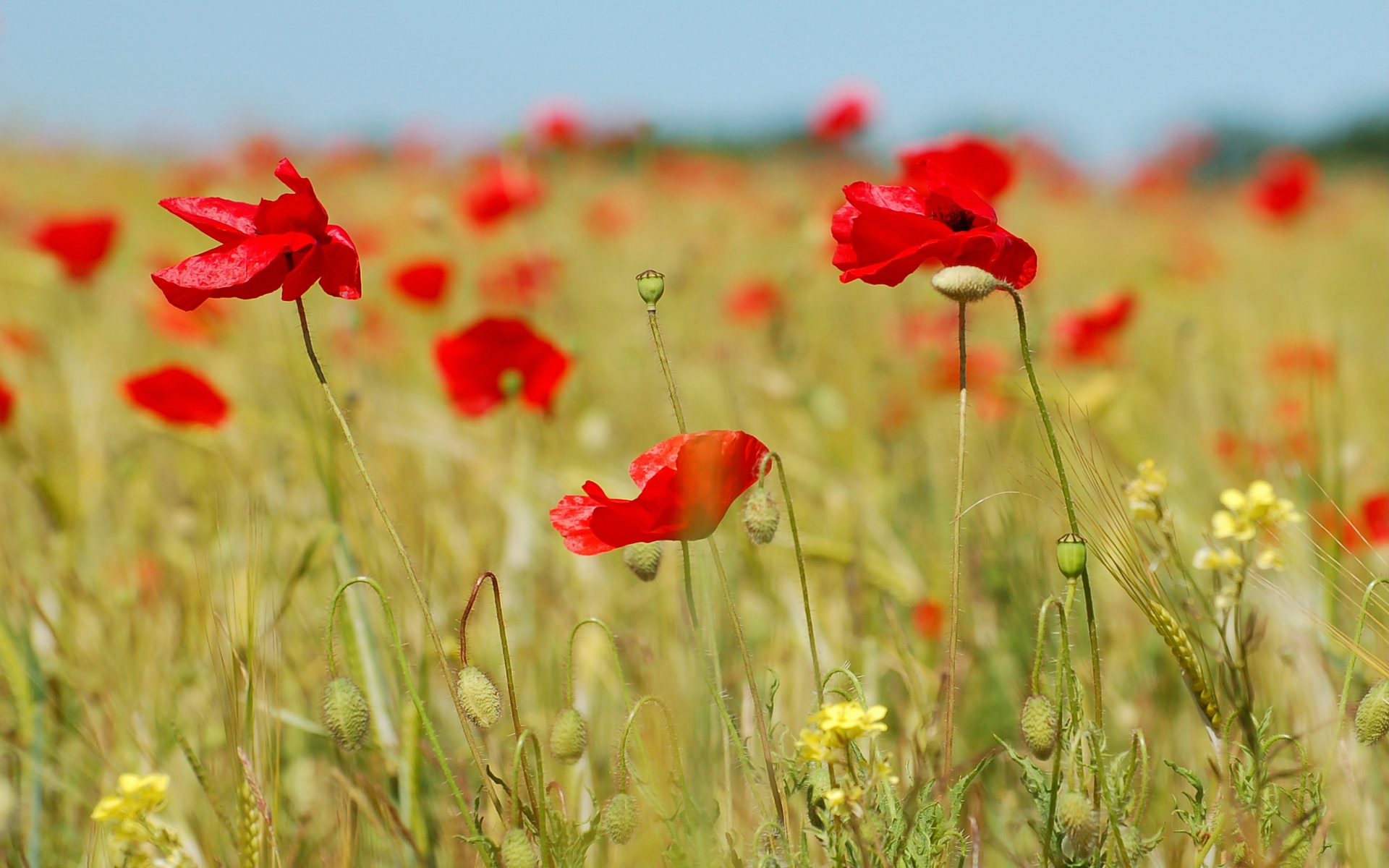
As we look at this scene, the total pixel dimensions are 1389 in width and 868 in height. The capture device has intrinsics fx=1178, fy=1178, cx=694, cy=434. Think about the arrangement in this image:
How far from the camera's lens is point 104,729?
1.38 meters

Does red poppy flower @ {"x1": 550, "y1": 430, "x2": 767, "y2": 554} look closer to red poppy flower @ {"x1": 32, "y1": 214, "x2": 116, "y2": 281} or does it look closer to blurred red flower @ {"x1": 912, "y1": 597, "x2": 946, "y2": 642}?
blurred red flower @ {"x1": 912, "y1": 597, "x2": 946, "y2": 642}

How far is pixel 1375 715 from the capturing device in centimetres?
79

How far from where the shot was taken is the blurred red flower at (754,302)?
112 inches

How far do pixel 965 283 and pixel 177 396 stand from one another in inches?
55.1

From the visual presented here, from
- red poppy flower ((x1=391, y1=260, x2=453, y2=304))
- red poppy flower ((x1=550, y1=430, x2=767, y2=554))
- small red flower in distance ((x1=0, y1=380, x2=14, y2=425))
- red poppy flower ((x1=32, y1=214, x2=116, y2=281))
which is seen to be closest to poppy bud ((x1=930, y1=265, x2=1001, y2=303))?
red poppy flower ((x1=550, y1=430, x2=767, y2=554))

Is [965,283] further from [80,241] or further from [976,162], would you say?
[80,241]

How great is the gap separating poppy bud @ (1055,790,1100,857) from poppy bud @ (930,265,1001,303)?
12.4 inches

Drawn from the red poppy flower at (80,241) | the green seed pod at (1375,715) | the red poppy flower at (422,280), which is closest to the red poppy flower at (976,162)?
the green seed pod at (1375,715)

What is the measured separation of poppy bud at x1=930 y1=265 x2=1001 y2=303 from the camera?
0.73 metres

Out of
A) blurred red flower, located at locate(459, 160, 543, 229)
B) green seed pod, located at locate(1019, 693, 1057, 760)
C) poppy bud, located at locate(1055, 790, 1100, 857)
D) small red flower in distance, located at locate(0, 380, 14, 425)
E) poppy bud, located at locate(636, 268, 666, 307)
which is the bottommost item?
poppy bud, located at locate(1055, 790, 1100, 857)

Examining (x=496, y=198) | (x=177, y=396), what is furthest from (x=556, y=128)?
(x=177, y=396)

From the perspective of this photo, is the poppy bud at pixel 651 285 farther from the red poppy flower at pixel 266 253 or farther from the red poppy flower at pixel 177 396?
the red poppy flower at pixel 177 396

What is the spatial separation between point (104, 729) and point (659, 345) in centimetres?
98

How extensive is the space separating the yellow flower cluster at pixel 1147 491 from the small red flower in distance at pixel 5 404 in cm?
166
